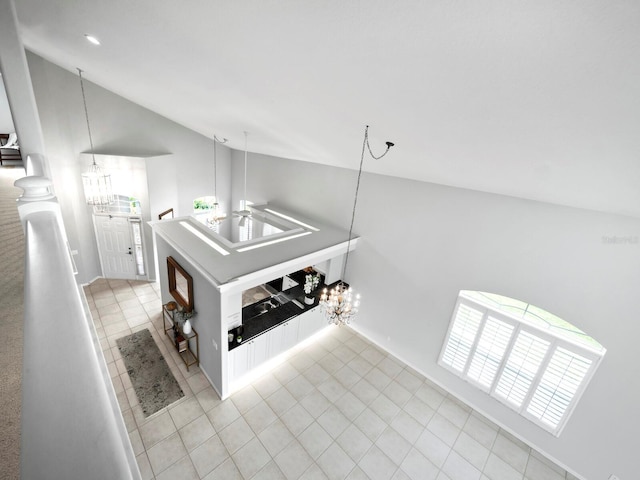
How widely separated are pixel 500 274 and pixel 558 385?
1.82m

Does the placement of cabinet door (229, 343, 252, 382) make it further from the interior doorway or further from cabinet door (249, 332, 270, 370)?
the interior doorway

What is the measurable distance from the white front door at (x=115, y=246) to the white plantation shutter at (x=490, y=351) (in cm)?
826

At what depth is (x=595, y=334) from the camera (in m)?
4.04

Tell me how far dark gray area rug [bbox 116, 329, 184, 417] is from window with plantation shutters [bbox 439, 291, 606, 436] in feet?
16.4

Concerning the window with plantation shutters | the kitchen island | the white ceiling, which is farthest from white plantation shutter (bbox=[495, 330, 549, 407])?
the kitchen island

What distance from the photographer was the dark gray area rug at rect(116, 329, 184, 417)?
16.3 ft

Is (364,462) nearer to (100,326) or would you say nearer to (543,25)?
(543,25)

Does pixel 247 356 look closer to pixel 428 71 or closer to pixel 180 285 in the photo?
pixel 180 285

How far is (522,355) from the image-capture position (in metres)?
4.78

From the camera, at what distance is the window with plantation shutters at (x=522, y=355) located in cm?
434

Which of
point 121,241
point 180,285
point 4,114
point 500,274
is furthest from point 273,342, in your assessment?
point 4,114

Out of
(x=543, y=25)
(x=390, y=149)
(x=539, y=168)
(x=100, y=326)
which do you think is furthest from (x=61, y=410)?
(x=100, y=326)

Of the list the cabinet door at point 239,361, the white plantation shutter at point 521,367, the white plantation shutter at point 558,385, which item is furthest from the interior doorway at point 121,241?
the white plantation shutter at point 558,385

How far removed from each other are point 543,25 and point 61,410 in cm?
232
